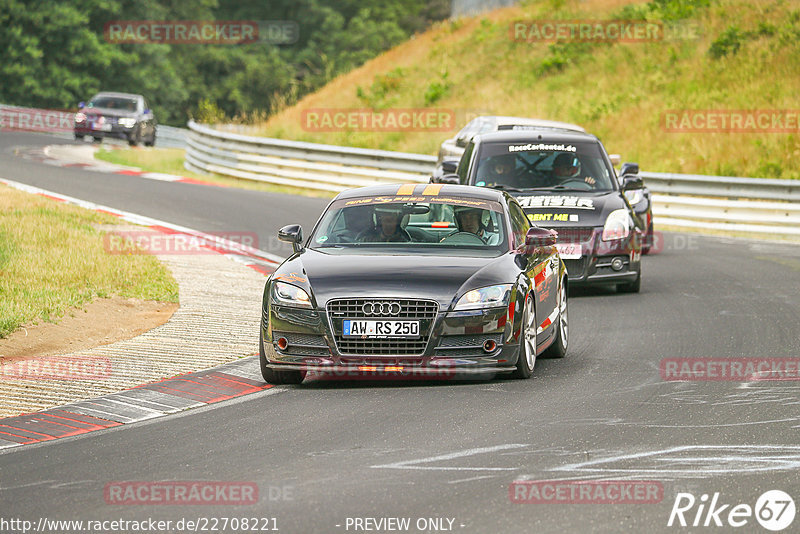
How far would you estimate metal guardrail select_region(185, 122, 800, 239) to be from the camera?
75.6ft

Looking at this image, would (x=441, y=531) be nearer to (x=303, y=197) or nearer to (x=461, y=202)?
(x=461, y=202)

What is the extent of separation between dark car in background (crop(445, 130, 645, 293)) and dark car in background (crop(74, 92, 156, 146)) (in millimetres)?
26123

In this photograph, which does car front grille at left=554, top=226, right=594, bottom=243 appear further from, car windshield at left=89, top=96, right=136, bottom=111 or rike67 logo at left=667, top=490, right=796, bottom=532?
car windshield at left=89, top=96, right=136, bottom=111

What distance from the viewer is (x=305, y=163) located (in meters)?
29.1

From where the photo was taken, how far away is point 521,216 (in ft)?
36.5

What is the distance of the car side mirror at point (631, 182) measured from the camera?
15.0 metres

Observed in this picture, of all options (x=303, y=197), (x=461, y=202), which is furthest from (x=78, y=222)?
(x=461, y=202)

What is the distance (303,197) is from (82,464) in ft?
62.3

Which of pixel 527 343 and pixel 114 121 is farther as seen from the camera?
pixel 114 121

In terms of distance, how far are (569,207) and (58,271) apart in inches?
218

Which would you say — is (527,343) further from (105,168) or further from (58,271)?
(105,168)

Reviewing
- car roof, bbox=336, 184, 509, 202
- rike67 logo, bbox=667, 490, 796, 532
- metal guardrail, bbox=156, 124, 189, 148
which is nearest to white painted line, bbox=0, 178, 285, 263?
car roof, bbox=336, 184, 509, 202

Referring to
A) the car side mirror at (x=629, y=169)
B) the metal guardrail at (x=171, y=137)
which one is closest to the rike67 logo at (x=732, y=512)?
the car side mirror at (x=629, y=169)

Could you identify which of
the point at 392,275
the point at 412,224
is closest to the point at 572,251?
the point at 412,224
